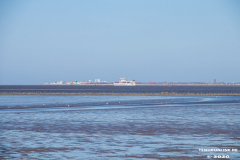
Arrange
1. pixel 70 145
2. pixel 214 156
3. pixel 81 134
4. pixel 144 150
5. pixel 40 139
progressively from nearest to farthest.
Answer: pixel 214 156 < pixel 144 150 < pixel 70 145 < pixel 40 139 < pixel 81 134

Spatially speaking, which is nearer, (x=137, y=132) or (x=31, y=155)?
(x=31, y=155)

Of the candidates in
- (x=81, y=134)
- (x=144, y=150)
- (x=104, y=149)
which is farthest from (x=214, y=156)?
(x=81, y=134)

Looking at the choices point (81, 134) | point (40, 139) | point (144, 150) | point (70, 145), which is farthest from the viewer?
point (81, 134)

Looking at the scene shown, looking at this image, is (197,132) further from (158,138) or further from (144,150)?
(144,150)

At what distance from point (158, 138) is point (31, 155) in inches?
264

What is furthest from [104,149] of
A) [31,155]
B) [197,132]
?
[197,132]

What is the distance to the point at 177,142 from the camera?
15.6m

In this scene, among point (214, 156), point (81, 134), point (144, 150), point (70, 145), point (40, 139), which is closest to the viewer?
point (214, 156)

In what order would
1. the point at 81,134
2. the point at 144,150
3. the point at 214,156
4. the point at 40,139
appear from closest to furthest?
the point at 214,156, the point at 144,150, the point at 40,139, the point at 81,134

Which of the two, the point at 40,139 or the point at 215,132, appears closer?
the point at 40,139

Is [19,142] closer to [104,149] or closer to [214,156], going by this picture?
[104,149]

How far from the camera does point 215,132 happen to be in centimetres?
1867

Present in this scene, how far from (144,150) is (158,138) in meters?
3.17

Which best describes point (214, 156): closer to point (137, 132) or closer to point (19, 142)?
point (137, 132)
